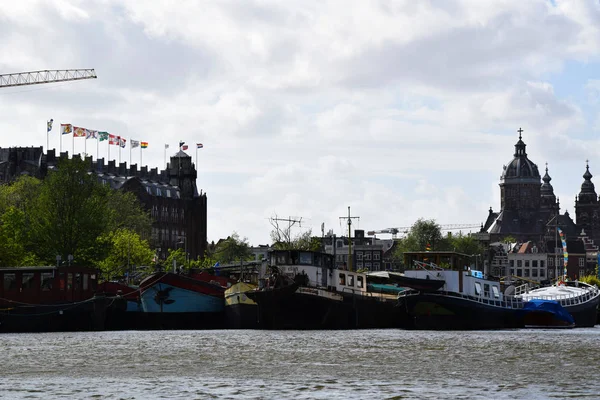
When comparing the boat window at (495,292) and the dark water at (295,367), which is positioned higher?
the boat window at (495,292)

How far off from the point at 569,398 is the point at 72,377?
1974 centimetres

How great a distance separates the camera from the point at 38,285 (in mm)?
94375

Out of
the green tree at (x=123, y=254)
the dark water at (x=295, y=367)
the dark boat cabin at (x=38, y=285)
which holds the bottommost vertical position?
the dark water at (x=295, y=367)

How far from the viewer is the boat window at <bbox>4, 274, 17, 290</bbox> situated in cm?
9406

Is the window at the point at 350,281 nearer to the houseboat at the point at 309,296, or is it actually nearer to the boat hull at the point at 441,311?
the houseboat at the point at 309,296

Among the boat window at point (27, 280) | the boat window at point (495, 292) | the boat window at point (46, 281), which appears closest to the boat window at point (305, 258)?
the boat window at point (46, 281)

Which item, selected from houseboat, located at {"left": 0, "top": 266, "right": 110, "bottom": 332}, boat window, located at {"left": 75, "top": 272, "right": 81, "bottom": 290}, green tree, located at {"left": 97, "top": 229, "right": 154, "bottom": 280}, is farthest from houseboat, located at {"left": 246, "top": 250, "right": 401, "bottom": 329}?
green tree, located at {"left": 97, "top": 229, "right": 154, "bottom": 280}

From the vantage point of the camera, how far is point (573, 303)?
11869 cm

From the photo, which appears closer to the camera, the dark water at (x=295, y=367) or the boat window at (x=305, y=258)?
the dark water at (x=295, y=367)

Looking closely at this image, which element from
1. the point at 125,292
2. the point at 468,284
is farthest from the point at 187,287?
the point at 468,284

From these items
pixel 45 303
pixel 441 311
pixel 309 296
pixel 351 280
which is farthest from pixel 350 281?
pixel 45 303

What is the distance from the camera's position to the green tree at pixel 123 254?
476ft

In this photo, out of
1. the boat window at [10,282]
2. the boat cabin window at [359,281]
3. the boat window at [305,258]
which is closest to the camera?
the boat window at [10,282]

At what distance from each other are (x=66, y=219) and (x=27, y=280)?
27.8 meters
